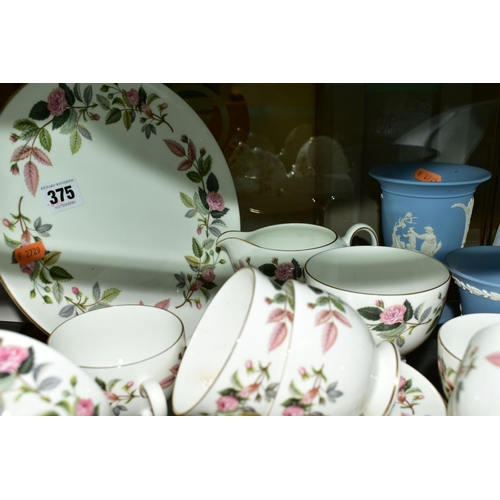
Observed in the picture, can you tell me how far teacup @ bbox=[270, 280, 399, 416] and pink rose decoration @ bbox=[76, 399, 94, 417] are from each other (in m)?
0.12

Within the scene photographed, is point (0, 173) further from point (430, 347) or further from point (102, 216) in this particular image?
point (430, 347)

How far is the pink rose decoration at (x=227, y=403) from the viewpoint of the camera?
1.17 ft

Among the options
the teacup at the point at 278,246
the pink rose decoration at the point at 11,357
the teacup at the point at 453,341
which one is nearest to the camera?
the pink rose decoration at the point at 11,357

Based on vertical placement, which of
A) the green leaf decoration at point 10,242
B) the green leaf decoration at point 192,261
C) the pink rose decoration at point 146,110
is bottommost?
the green leaf decoration at point 192,261

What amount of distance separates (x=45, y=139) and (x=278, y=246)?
0.30m

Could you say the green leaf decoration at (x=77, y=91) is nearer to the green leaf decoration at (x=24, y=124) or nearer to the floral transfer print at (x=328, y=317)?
the green leaf decoration at (x=24, y=124)

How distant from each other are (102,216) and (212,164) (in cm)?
15

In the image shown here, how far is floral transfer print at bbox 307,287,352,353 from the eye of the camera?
366 millimetres

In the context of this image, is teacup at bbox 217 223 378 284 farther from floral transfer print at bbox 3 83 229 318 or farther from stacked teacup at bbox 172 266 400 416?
stacked teacup at bbox 172 266 400 416

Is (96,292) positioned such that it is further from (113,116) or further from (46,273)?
(113,116)

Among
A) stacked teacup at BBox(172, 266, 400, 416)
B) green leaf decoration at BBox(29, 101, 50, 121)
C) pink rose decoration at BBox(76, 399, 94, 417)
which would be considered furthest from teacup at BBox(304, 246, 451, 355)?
green leaf decoration at BBox(29, 101, 50, 121)

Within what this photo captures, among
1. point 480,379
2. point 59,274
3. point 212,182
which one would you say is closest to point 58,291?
point 59,274

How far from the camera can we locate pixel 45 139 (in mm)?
621

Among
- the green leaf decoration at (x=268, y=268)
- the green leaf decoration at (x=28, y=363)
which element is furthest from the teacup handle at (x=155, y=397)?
the green leaf decoration at (x=268, y=268)
